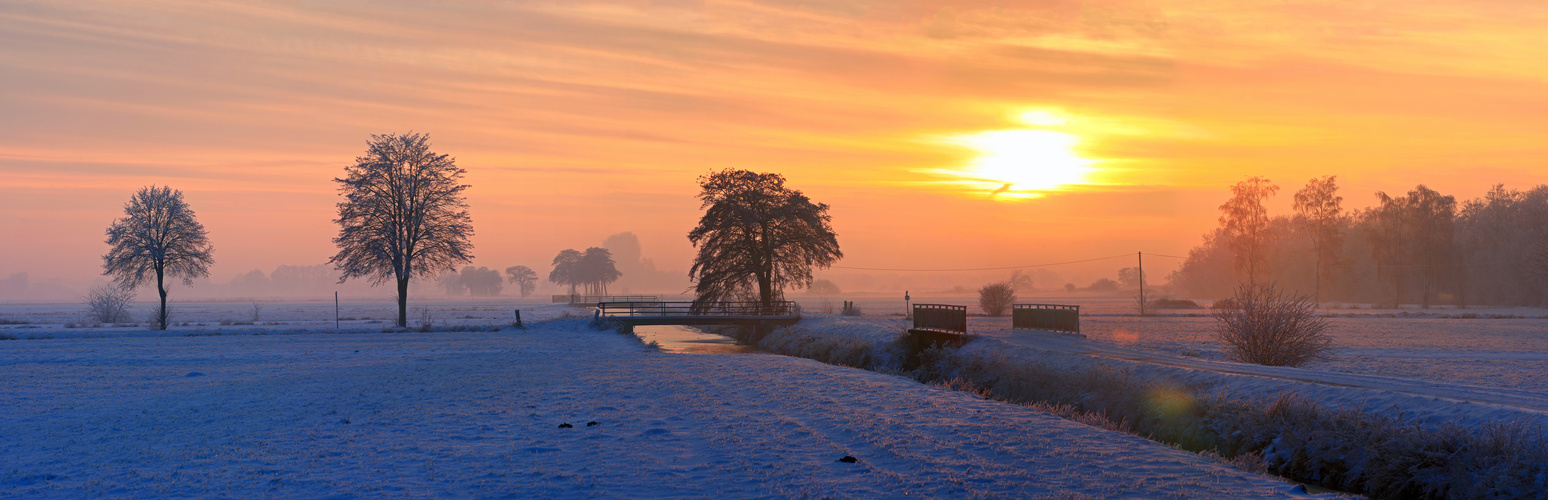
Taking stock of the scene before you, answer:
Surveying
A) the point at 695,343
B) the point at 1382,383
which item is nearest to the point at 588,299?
the point at 695,343

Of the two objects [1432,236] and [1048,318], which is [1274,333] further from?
[1432,236]

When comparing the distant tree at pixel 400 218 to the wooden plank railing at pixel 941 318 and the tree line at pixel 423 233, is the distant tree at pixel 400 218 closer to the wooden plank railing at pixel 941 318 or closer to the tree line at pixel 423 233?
the tree line at pixel 423 233

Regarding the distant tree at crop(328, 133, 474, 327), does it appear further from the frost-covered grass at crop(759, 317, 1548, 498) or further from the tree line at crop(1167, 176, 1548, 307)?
the tree line at crop(1167, 176, 1548, 307)

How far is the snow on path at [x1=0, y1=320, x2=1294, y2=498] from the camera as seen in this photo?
958 centimetres

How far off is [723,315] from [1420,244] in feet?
273

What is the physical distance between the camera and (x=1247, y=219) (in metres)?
80.9

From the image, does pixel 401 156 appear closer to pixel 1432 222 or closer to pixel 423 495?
pixel 423 495

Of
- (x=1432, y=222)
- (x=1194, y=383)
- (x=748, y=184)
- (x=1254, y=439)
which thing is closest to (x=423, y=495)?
(x=1254, y=439)

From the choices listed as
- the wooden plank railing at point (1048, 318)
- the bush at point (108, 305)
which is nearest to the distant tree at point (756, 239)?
the wooden plank railing at point (1048, 318)

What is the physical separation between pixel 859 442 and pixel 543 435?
15.1 ft

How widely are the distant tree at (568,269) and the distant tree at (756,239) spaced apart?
438ft

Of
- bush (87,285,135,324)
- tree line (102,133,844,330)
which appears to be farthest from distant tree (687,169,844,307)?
bush (87,285,135,324)

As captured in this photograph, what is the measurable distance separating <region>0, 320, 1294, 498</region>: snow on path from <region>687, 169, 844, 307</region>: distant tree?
2881 cm

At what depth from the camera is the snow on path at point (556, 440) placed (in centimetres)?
958
